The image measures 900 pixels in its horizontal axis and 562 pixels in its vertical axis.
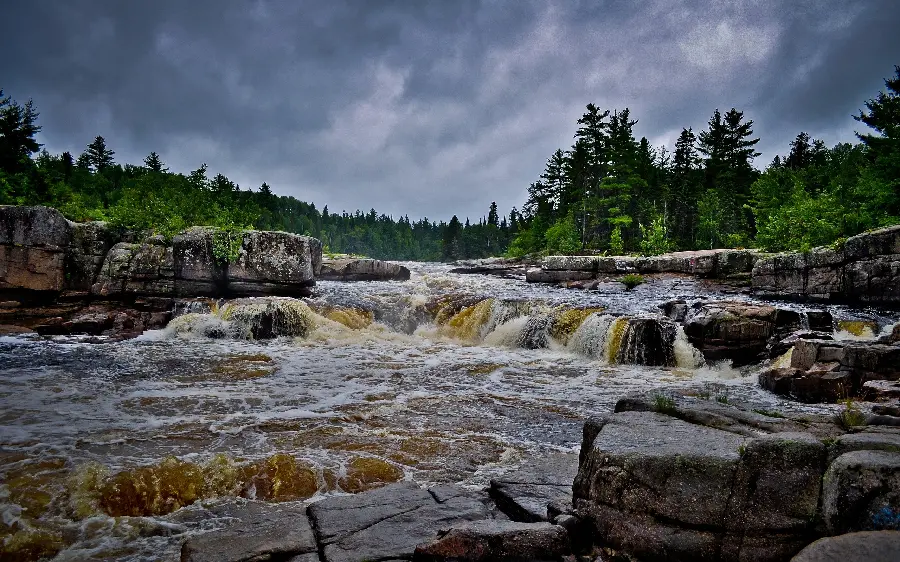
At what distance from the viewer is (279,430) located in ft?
25.7

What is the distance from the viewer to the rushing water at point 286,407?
5176 millimetres

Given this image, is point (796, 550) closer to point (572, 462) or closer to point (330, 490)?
point (572, 462)

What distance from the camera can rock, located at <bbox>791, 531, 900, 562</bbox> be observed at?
222cm

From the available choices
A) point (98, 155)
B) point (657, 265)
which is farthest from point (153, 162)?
point (657, 265)

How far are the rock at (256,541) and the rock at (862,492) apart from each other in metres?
3.61

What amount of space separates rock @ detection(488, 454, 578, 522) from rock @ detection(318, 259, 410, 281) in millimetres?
26715

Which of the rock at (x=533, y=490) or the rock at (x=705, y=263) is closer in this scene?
the rock at (x=533, y=490)

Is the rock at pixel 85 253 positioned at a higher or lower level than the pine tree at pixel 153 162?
lower

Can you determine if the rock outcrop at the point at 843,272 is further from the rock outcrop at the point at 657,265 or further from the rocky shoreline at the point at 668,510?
the rocky shoreline at the point at 668,510

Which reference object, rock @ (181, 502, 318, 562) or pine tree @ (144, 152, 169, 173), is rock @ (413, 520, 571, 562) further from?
pine tree @ (144, 152, 169, 173)

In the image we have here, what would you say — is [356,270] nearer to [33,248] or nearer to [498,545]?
[33,248]

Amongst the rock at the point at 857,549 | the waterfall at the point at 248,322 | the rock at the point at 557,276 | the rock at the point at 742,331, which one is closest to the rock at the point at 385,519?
the rock at the point at 857,549

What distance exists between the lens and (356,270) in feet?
103

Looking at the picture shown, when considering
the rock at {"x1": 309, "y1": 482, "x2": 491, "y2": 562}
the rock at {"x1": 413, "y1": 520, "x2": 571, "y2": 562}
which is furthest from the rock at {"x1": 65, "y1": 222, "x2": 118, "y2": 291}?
the rock at {"x1": 413, "y1": 520, "x2": 571, "y2": 562}
